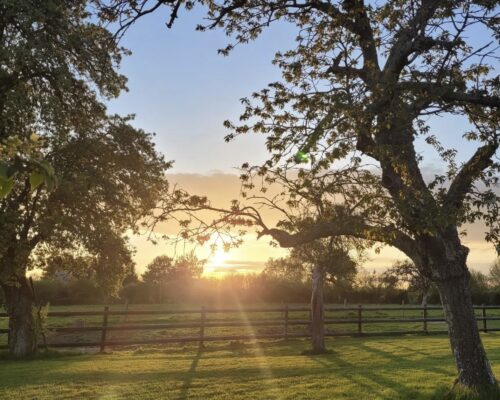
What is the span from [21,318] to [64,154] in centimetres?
595

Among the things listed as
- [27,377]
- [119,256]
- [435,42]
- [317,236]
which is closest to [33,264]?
[119,256]

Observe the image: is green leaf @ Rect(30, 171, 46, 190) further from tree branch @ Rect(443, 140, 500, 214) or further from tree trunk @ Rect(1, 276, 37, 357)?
tree trunk @ Rect(1, 276, 37, 357)

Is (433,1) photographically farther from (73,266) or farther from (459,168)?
(73,266)

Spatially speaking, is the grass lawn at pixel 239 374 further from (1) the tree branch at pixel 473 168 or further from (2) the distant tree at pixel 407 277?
(2) the distant tree at pixel 407 277

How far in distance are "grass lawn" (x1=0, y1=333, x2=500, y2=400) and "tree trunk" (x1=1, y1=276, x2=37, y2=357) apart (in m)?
0.65

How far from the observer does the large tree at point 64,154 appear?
13352mm

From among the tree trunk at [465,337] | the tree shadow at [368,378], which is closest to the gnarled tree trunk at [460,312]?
the tree trunk at [465,337]

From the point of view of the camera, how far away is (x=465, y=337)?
8398 mm

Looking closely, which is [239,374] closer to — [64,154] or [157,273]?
[64,154]

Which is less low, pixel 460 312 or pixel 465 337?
pixel 460 312

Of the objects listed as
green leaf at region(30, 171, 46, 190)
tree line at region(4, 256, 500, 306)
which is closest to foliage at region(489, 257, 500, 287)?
tree line at region(4, 256, 500, 306)

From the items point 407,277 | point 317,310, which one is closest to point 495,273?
point 407,277

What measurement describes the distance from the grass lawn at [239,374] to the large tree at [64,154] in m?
3.55

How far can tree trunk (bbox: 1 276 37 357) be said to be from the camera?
16125 millimetres
